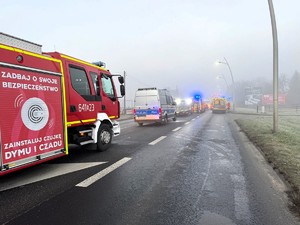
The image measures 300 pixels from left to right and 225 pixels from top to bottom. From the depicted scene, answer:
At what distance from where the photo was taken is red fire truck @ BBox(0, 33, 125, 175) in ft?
16.2

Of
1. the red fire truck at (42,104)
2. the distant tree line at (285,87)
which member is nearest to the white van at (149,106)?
the red fire truck at (42,104)

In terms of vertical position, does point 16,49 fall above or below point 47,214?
above

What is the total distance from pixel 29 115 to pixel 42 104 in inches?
18.4

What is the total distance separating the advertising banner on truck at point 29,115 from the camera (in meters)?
4.88

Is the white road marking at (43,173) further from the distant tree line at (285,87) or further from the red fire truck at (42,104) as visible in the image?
the distant tree line at (285,87)

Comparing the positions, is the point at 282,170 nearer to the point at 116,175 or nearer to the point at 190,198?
the point at 190,198

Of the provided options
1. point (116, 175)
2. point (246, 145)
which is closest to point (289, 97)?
point (246, 145)

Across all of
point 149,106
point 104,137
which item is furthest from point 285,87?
point 104,137

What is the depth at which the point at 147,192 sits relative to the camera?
15.5 ft

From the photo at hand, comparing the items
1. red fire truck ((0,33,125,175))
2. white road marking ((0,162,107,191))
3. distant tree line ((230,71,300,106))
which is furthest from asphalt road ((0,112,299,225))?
distant tree line ((230,71,300,106))

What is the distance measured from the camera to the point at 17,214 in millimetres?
3795

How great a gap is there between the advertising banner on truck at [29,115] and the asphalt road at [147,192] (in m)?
0.63

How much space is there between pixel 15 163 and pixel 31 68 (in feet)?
6.52

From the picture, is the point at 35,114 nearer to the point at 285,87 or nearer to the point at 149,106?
the point at 149,106
